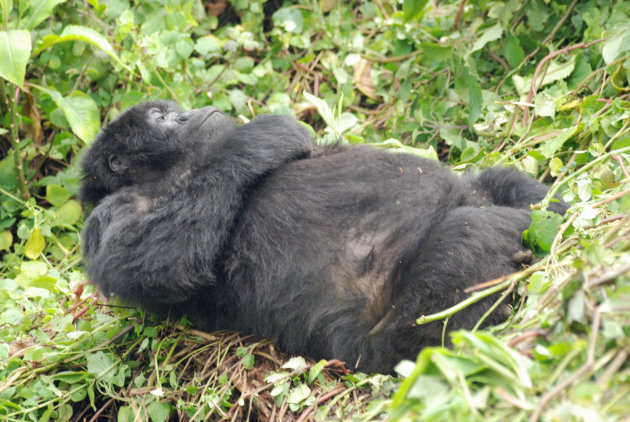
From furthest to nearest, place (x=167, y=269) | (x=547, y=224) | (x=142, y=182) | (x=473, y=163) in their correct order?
(x=473, y=163) < (x=142, y=182) < (x=167, y=269) < (x=547, y=224)

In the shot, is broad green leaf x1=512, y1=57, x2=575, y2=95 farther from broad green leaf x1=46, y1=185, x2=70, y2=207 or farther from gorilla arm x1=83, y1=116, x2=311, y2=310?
broad green leaf x1=46, y1=185, x2=70, y2=207

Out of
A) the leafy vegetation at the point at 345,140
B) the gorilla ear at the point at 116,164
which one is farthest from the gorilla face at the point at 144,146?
the leafy vegetation at the point at 345,140

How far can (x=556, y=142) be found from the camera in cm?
336

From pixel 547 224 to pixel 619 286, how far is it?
96cm

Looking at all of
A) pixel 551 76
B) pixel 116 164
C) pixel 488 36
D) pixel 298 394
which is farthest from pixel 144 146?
pixel 551 76

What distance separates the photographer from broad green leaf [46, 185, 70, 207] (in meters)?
4.49

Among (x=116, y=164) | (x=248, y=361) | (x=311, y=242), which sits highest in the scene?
(x=116, y=164)

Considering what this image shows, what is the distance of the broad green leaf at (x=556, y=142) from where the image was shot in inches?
131

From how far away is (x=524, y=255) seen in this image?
2.62 meters

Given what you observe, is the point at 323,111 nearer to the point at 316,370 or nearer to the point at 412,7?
the point at 412,7

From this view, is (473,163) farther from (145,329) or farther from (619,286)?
(619,286)

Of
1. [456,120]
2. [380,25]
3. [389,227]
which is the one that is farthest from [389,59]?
[389,227]

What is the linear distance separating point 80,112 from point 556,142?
2899 mm

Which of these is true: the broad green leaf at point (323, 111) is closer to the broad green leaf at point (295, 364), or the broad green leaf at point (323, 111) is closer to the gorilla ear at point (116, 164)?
the gorilla ear at point (116, 164)
